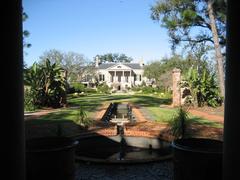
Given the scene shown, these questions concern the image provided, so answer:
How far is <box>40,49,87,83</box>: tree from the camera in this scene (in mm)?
61125

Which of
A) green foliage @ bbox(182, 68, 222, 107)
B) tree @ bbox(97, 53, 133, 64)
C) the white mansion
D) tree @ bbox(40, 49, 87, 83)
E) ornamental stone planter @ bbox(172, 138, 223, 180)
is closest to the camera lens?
ornamental stone planter @ bbox(172, 138, 223, 180)

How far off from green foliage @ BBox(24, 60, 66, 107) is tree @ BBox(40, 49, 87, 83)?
3936 centimetres

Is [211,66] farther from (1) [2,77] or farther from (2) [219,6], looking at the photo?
(1) [2,77]

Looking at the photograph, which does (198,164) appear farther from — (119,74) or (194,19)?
(119,74)

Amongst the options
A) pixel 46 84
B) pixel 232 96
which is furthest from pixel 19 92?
pixel 46 84

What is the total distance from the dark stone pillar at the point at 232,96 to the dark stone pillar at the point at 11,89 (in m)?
2.04

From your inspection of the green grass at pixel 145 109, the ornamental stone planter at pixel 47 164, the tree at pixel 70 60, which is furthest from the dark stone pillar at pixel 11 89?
the tree at pixel 70 60

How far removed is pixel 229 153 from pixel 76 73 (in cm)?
6260

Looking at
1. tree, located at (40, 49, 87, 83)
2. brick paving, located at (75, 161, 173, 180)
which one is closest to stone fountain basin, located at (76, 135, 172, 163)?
brick paving, located at (75, 161, 173, 180)

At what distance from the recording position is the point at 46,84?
67.2 feet

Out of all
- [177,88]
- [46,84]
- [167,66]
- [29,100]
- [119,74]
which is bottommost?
[29,100]

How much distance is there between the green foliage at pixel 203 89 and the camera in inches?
813

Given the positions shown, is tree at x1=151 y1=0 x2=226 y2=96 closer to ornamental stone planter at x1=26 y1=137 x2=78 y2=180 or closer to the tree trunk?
the tree trunk

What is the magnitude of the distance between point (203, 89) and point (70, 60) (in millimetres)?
46131
